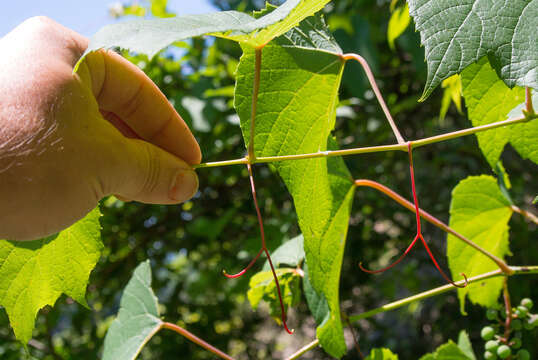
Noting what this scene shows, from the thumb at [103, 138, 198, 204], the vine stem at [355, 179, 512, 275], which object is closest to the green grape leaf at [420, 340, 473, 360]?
the vine stem at [355, 179, 512, 275]

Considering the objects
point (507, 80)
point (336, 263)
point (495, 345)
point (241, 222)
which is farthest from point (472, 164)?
point (507, 80)

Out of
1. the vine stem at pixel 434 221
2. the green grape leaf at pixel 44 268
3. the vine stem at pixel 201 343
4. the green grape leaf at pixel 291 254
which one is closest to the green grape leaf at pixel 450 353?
the vine stem at pixel 434 221

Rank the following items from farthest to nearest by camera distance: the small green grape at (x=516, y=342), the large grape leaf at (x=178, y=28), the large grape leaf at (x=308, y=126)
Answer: the small green grape at (x=516, y=342)
the large grape leaf at (x=308, y=126)
the large grape leaf at (x=178, y=28)

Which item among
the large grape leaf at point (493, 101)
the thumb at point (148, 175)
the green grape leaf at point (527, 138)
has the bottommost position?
the thumb at point (148, 175)

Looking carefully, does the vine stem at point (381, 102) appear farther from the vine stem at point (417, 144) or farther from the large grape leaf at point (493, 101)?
the large grape leaf at point (493, 101)

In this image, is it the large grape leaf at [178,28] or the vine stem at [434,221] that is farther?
the vine stem at [434,221]

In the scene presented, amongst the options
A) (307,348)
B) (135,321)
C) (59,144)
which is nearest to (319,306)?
(307,348)

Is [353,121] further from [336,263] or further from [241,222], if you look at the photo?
[336,263]

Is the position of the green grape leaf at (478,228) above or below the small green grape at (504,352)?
above
